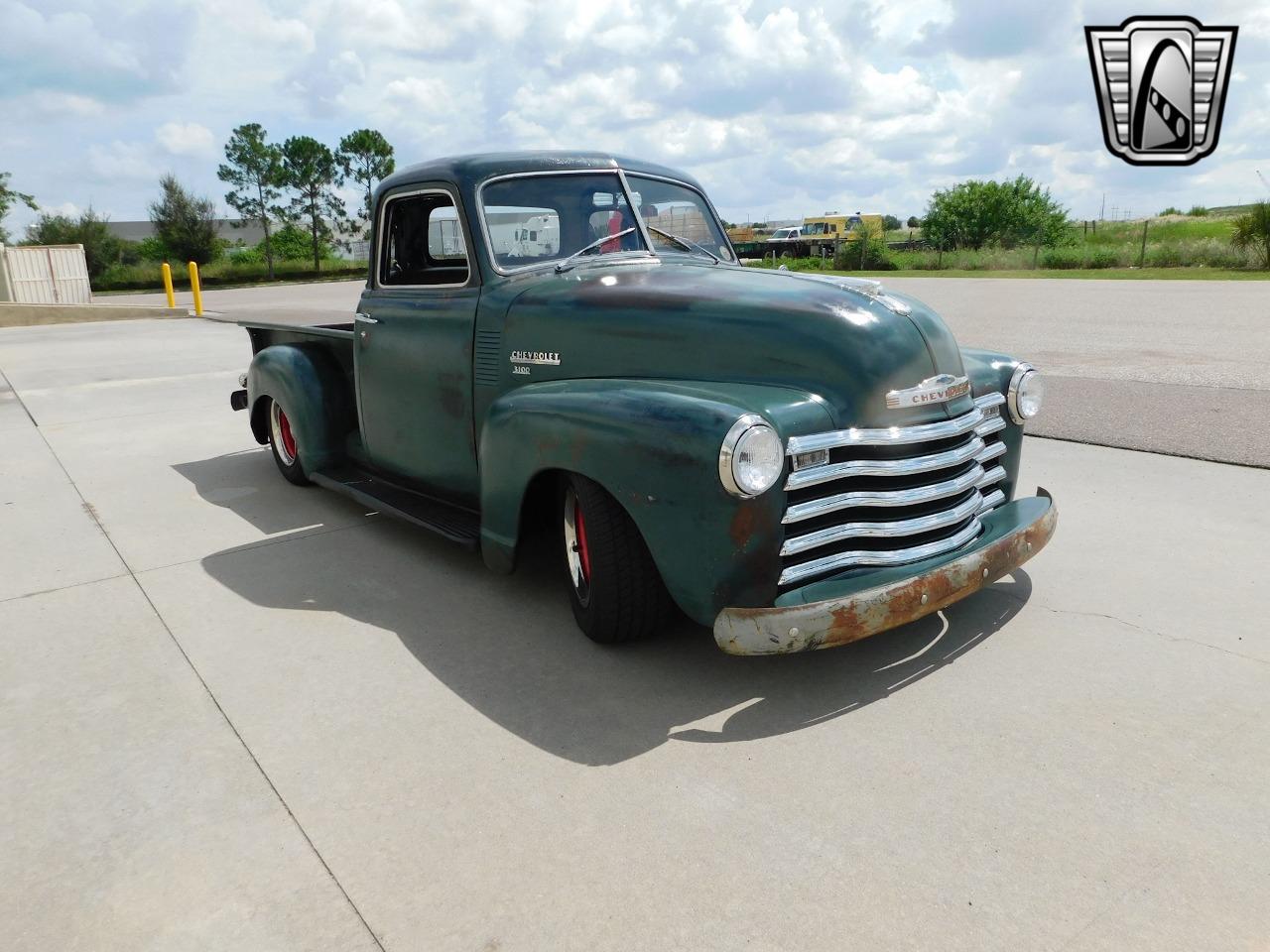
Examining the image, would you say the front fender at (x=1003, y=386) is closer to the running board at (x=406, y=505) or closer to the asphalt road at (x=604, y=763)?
the asphalt road at (x=604, y=763)

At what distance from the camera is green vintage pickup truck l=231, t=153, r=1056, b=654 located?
9.66 feet

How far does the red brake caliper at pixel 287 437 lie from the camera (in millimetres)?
5883

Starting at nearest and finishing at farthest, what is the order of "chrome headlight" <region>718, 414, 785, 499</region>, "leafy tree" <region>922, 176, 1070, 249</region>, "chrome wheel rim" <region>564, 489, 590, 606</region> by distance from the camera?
"chrome headlight" <region>718, 414, 785, 499</region>
"chrome wheel rim" <region>564, 489, 590, 606</region>
"leafy tree" <region>922, 176, 1070, 249</region>

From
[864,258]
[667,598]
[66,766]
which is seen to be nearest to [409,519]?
[667,598]

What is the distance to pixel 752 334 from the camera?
3.28 meters

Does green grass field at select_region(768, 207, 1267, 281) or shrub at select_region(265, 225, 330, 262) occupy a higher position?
shrub at select_region(265, 225, 330, 262)

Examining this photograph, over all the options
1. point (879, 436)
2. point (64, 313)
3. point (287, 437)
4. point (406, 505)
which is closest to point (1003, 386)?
point (879, 436)

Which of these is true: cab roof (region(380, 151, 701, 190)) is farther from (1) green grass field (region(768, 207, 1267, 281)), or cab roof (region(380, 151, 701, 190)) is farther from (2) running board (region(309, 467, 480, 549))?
(1) green grass field (region(768, 207, 1267, 281))

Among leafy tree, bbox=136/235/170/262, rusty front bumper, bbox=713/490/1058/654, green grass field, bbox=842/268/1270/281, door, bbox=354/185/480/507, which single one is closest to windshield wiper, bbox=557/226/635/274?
door, bbox=354/185/480/507

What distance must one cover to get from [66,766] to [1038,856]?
2686 millimetres

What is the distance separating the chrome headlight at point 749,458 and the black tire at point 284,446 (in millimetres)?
3742

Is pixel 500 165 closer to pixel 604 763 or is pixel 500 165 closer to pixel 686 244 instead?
pixel 686 244

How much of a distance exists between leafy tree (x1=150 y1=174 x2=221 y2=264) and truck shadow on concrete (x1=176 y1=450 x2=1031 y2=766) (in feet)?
153

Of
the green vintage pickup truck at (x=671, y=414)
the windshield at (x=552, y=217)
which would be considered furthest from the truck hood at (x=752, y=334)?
the windshield at (x=552, y=217)
